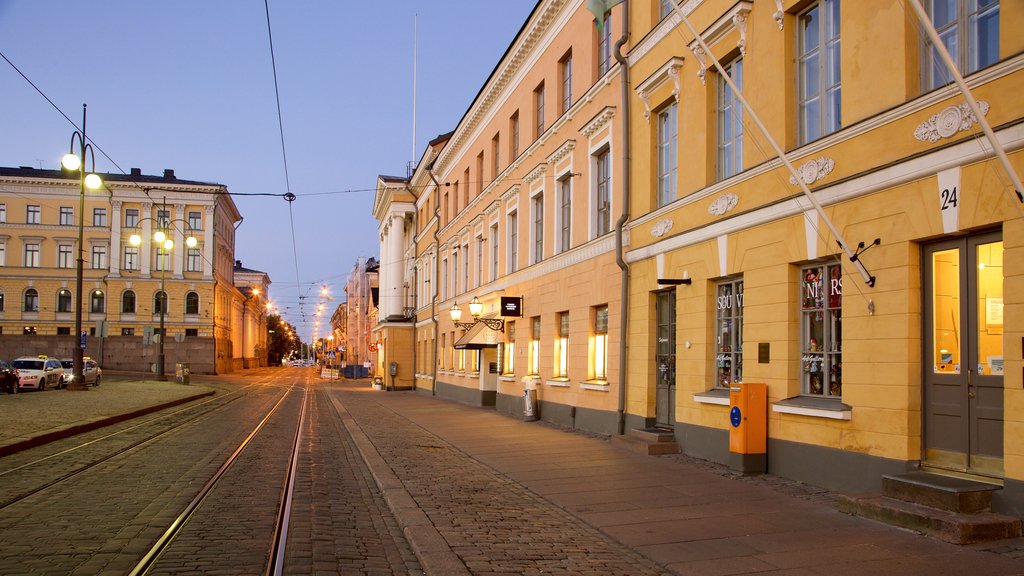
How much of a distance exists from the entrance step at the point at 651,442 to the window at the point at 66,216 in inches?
2838

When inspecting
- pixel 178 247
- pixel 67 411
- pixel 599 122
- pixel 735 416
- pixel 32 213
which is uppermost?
pixel 32 213

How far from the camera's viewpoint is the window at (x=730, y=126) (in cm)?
1255

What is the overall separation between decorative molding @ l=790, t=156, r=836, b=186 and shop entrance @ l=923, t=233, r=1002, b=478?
1.83m

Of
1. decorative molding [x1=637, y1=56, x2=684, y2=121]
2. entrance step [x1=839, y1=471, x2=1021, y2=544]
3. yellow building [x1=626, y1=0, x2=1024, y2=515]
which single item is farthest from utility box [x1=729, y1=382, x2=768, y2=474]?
decorative molding [x1=637, y1=56, x2=684, y2=121]

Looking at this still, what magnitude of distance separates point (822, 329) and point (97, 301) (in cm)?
7488

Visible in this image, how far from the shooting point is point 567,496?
9.95m

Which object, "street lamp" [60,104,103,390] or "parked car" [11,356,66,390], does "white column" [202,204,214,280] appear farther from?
"street lamp" [60,104,103,390]

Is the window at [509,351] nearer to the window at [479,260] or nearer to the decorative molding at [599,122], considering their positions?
the window at [479,260]

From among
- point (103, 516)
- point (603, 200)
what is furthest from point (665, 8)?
point (103, 516)

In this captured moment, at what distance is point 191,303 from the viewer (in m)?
75.9

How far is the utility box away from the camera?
36.5 ft

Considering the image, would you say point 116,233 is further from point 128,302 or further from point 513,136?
point 513,136

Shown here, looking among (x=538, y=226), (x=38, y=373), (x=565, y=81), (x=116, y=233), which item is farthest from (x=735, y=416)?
(x=116, y=233)

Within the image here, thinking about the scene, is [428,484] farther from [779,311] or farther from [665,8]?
[665,8]
